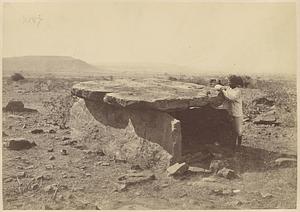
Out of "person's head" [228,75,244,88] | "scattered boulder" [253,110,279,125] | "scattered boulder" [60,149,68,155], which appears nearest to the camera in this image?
"scattered boulder" [60,149,68,155]

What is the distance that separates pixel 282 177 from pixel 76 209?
169 centimetres

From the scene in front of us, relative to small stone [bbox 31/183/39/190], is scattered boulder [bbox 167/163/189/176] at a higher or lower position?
higher

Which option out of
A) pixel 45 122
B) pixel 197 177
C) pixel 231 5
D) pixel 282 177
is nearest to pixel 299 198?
pixel 282 177

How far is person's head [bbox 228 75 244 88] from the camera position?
4.95m

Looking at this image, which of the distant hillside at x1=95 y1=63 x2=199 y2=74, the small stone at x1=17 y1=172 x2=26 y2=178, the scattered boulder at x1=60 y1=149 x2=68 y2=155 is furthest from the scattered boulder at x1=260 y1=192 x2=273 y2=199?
the small stone at x1=17 y1=172 x2=26 y2=178

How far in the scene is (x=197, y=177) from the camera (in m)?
4.50

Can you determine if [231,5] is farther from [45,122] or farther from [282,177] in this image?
[45,122]

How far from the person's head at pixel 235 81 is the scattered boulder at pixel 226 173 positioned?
0.86 meters

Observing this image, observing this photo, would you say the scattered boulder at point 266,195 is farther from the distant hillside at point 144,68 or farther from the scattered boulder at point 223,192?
the distant hillside at point 144,68

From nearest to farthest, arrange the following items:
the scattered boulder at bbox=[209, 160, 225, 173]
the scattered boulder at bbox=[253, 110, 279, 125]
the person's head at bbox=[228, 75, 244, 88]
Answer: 1. the scattered boulder at bbox=[209, 160, 225, 173]
2. the person's head at bbox=[228, 75, 244, 88]
3. the scattered boulder at bbox=[253, 110, 279, 125]

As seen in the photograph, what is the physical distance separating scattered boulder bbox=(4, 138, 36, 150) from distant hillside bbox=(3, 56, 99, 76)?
56 centimetres

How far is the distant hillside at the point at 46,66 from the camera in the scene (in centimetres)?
465

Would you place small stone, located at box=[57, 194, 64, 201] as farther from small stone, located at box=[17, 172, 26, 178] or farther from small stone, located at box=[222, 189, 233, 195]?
small stone, located at box=[222, 189, 233, 195]

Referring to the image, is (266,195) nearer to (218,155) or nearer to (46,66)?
(218,155)
